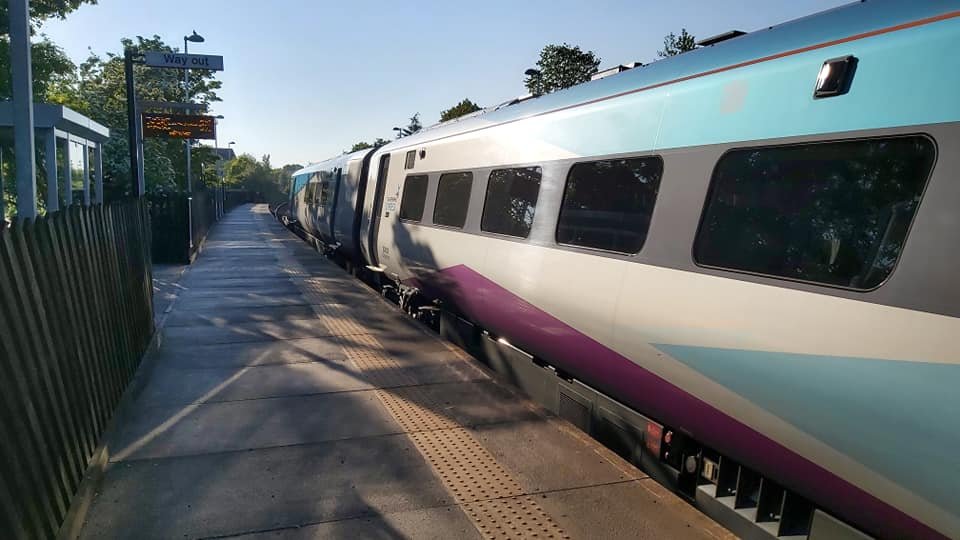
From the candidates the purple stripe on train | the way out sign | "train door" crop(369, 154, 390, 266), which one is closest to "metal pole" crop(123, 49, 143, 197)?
the way out sign

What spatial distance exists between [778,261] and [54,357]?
3782 millimetres

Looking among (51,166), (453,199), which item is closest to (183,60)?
(51,166)

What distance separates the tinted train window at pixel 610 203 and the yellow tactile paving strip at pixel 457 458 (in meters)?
1.75

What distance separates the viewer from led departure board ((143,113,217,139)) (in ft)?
47.0

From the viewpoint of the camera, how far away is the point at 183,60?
11.5 metres

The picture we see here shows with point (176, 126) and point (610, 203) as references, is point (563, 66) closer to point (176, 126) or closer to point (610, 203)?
point (176, 126)

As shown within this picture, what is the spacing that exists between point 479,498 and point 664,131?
2.60m

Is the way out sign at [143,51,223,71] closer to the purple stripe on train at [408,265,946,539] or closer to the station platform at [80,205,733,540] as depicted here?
the station platform at [80,205,733,540]

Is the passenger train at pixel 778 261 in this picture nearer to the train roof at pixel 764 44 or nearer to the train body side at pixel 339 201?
the train roof at pixel 764 44

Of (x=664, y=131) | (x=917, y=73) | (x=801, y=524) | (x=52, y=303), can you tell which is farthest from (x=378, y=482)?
(x=917, y=73)

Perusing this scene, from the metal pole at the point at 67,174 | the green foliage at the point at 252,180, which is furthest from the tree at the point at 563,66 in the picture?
the green foliage at the point at 252,180

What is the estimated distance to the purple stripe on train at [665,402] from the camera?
2.49 metres

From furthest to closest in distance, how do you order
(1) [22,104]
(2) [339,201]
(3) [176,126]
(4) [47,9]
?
(4) [47,9] → (3) [176,126] → (2) [339,201] → (1) [22,104]

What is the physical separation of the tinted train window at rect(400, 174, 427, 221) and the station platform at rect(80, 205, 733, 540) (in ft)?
5.85
